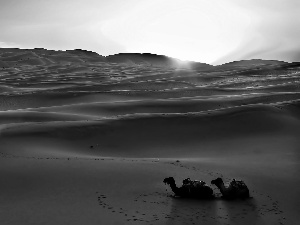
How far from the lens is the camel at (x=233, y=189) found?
3.45 metres

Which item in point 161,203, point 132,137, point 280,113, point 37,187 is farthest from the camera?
point 280,113

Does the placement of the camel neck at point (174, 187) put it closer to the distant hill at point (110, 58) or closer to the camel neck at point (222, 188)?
the camel neck at point (222, 188)

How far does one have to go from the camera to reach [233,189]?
3.45 m

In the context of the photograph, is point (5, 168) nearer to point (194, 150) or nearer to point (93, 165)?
point (93, 165)

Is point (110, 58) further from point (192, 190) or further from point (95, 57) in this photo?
point (192, 190)

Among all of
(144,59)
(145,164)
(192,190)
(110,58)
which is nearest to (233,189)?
(192,190)

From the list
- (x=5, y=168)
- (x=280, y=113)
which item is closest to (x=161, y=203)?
(x=5, y=168)

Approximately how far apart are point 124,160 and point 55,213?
143cm

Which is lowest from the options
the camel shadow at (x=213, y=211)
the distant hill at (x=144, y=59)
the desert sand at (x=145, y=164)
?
the camel shadow at (x=213, y=211)

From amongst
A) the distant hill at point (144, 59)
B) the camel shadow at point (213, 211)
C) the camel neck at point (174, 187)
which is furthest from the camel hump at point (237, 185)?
the distant hill at point (144, 59)

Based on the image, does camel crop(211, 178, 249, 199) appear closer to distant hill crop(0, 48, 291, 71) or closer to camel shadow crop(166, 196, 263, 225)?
camel shadow crop(166, 196, 263, 225)

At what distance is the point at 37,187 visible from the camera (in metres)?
3.59

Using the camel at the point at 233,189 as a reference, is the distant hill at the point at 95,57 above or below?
above

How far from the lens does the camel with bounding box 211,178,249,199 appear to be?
3445mm
